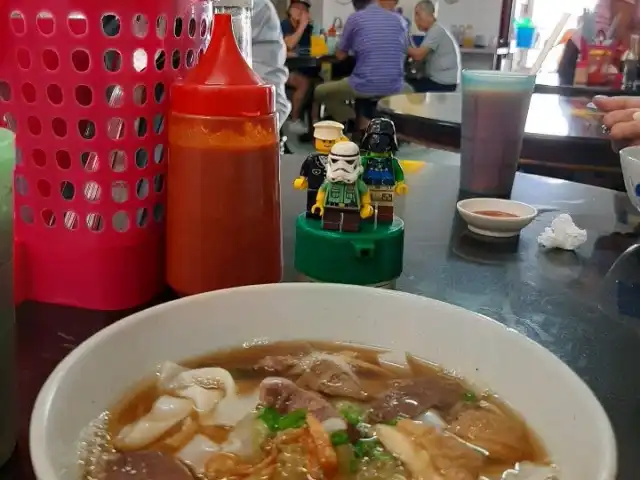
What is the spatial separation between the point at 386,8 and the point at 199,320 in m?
5.61

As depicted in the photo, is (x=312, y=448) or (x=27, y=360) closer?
(x=312, y=448)

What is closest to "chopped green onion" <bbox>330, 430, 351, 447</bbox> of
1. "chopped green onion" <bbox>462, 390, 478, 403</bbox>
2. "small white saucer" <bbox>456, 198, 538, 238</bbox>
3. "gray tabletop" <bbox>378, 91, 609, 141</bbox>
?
"chopped green onion" <bbox>462, 390, 478, 403</bbox>

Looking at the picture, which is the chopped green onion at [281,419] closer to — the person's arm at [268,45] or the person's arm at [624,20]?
the person's arm at [268,45]

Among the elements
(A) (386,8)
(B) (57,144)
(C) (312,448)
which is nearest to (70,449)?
(C) (312,448)

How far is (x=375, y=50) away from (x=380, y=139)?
4.81 metres

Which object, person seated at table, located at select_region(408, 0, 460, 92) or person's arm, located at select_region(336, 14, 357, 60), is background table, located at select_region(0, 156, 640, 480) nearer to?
person's arm, located at select_region(336, 14, 357, 60)

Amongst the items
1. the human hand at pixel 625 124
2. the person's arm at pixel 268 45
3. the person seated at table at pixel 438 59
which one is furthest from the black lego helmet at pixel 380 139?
the person seated at table at pixel 438 59

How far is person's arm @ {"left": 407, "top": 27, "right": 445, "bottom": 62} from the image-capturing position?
6.05 meters

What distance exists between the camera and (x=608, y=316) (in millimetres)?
804

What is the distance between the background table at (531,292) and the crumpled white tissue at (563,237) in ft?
0.05

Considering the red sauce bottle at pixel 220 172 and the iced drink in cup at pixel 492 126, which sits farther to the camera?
the iced drink in cup at pixel 492 126

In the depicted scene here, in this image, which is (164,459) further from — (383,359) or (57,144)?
(57,144)

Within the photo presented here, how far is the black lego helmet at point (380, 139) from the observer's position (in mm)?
813

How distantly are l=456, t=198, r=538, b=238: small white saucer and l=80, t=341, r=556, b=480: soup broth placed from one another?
0.49 m
